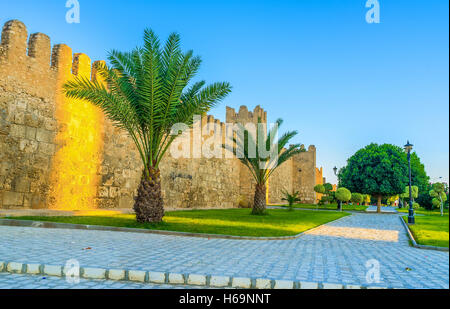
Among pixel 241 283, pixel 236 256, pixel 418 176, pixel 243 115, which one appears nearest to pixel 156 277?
pixel 241 283

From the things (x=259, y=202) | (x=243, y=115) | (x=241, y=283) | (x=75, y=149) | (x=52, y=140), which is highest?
(x=243, y=115)

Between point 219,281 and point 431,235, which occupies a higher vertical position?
point 219,281

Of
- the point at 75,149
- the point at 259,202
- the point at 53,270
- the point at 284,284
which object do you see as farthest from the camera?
the point at 259,202

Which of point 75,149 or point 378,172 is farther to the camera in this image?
point 378,172

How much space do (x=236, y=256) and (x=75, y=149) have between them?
30.4 ft

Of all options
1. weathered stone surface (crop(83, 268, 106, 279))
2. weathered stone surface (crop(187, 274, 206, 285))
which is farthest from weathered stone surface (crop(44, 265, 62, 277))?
weathered stone surface (crop(187, 274, 206, 285))

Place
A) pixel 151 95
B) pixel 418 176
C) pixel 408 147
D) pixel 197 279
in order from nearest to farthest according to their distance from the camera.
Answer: pixel 197 279 → pixel 151 95 → pixel 408 147 → pixel 418 176

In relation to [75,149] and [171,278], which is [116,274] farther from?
[75,149]

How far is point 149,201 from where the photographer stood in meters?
9.14

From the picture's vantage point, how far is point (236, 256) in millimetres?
5277

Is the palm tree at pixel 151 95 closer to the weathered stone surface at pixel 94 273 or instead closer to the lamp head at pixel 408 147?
the weathered stone surface at pixel 94 273

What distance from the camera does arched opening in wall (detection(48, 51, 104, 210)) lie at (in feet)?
38.6

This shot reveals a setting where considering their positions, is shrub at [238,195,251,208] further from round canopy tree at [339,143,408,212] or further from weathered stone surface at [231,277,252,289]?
weathered stone surface at [231,277,252,289]

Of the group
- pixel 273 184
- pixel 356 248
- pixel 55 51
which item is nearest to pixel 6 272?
pixel 356 248
